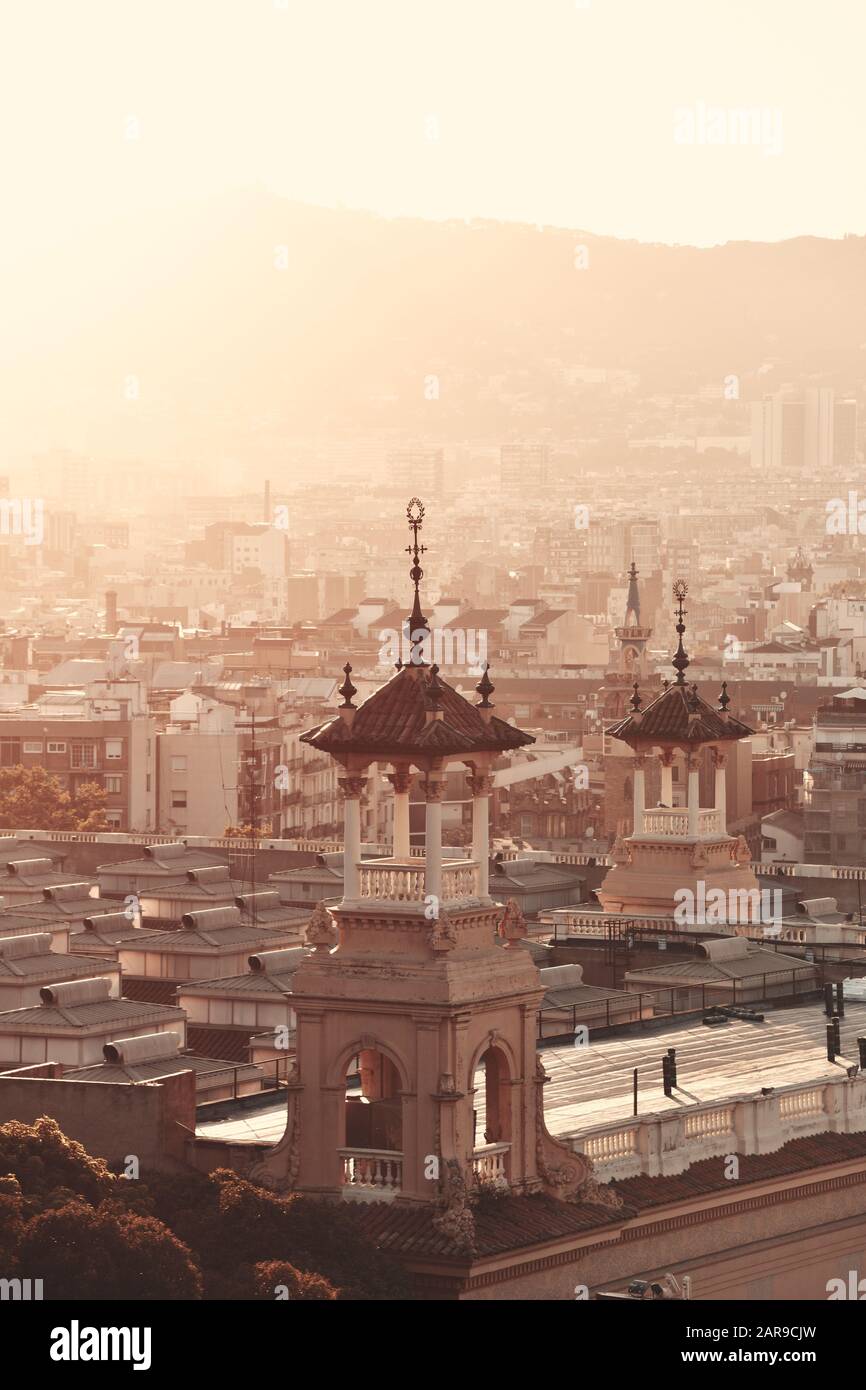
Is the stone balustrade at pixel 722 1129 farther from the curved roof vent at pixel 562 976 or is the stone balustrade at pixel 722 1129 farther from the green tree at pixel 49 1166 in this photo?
the curved roof vent at pixel 562 976

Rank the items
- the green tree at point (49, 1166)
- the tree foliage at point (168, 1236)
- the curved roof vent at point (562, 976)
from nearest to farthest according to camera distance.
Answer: the tree foliage at point (168, 1236) → the green tree at point (49, 1166) → the curved roof vent at point (562, 976)

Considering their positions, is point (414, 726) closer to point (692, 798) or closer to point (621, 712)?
point (692, 798)

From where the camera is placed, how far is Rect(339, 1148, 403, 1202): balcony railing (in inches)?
1096

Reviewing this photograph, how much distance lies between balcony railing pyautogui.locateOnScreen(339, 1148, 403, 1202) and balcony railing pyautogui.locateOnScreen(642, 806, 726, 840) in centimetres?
1765

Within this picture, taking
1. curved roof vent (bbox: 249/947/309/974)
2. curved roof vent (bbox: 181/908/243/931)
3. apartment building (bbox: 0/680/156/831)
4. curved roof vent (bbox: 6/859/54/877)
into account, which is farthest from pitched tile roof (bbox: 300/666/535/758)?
apartment building (bbox: 0/680/156/831)

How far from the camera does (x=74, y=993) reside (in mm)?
39250

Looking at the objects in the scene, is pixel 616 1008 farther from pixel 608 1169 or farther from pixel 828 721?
pixel 828 721

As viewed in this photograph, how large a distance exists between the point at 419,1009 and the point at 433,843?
3.95 ft

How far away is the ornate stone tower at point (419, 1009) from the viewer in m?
27.9

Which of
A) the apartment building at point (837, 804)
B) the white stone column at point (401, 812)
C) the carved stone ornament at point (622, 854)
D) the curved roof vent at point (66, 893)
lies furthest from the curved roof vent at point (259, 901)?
the apartment building at point (837, 804)

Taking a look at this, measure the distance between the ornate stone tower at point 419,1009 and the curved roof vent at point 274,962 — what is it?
12.1 m

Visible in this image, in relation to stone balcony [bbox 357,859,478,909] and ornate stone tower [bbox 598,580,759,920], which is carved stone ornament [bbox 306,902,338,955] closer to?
stone balcony [bbox 357,859,478,909]

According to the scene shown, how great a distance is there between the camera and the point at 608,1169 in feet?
97.2

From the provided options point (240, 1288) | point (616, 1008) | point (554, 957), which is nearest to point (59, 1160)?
point (240, 1288)
